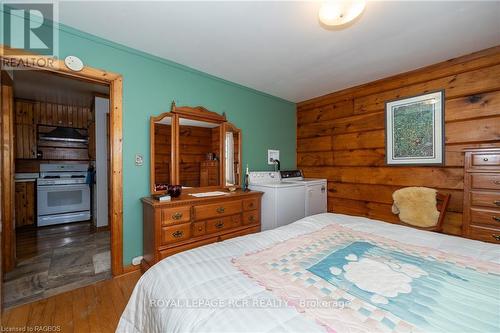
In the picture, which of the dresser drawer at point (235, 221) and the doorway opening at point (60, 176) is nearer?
the dresser drawer at point (235, 221)

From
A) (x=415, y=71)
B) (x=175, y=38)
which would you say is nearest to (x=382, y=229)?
(x=415, y=71)

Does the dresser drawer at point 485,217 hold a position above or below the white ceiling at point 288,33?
below

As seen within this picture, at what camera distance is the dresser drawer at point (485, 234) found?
5.69ft

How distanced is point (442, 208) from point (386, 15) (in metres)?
Result: 1.94

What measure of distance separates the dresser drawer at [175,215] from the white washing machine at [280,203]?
1117 mm

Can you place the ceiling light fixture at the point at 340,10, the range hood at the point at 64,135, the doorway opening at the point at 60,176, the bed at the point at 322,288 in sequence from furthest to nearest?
the range hood at the point at 64,135 → the doorway opening at the point at 60,176 → the ceiling light fixture at the point at 340,10 → the bed at the point at 322,288

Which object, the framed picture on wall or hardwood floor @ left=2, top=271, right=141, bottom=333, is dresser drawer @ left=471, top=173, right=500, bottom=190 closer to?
the framed picture on wall

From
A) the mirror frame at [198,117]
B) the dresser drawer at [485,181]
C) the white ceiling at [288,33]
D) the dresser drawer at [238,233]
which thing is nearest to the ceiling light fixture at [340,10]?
the white ceiling at [288,33]

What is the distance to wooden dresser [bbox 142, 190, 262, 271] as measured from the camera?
1.93 m

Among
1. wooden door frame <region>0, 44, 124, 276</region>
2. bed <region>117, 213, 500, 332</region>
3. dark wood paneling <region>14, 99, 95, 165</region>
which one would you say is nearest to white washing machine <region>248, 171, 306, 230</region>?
bed <region>117, 213, 500, 332</region>

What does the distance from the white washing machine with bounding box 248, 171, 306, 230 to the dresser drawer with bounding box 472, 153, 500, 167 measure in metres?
1.77

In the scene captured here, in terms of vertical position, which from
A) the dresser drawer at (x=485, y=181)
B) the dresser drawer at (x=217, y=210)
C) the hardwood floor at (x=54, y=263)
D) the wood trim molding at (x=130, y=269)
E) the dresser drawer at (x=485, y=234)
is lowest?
the hardwood floor at (x=54, y=263)

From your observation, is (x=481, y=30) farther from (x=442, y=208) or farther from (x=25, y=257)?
(x=25, y=257)

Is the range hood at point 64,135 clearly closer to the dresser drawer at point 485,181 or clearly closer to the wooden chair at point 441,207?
the wooden chair at point 441,207
